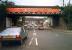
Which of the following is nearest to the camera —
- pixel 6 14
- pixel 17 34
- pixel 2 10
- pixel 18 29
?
pixel 17 34

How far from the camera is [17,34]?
23031mm

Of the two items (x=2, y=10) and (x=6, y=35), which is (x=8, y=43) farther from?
(x=2, y=10)

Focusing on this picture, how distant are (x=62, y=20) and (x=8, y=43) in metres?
68.5

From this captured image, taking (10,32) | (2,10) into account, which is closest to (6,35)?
(10,32)

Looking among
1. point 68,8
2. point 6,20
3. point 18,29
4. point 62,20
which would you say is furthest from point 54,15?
point 18,29

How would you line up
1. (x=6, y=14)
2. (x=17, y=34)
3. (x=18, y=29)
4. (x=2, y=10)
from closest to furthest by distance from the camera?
(x=17, y=34) → (x=18, y=29) → (x=2, y=10) → (x=6, y=14)

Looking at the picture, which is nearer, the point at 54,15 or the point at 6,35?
the point at 6,35

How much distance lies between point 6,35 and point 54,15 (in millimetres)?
69834

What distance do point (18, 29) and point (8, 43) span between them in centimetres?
173

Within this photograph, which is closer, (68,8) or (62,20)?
(68,8)

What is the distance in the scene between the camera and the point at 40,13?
91.2 m

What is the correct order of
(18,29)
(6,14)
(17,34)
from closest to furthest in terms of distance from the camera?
(17,34) < (18,29) < (6,14)

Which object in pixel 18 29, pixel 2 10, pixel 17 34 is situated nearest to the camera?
pixel 17 34

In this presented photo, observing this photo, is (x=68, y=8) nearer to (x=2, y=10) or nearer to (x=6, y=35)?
(x=2, y=10)
